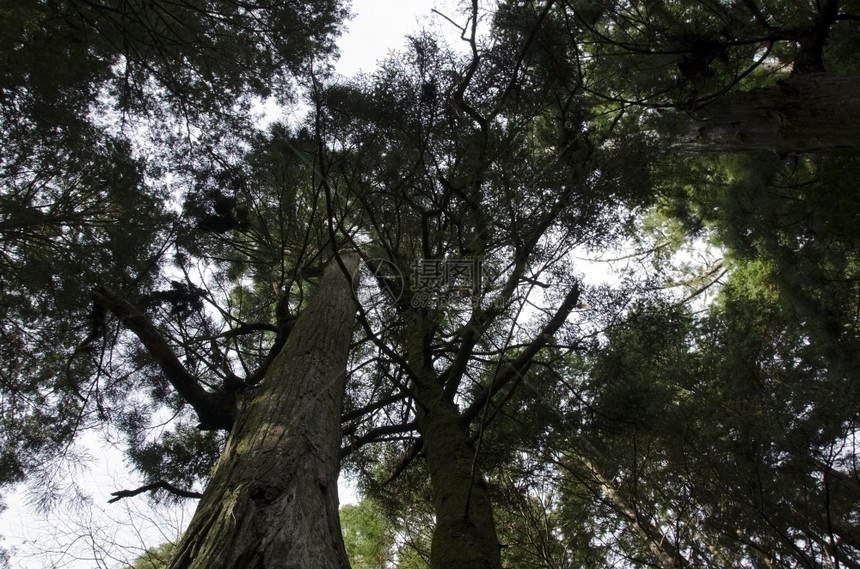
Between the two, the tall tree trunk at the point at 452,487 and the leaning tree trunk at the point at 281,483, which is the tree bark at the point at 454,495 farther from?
the leaning tree trunk at the point at 281,483

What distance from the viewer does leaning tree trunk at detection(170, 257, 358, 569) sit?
1440 millimetres

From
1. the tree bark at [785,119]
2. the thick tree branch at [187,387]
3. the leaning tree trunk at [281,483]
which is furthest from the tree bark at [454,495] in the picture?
the tree bark at [785,119]

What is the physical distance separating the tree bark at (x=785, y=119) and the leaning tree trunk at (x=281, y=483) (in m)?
4.01

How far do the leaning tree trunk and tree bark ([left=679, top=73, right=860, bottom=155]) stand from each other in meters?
4.01

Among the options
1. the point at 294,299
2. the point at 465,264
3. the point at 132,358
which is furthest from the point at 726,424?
the point at 132,358

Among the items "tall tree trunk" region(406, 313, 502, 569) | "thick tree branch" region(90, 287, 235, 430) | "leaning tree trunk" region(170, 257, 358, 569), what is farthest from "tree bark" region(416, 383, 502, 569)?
"thick tree branch" region(90, 287, 235, 430)

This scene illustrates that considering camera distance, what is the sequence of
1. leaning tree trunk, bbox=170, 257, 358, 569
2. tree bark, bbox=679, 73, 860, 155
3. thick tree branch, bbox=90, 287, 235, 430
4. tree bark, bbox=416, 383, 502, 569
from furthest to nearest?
tree bark, bbox=679, 73, 860, 155, thick tree branch, bbox=90, 287, 235, 430, tree bark, bbox=416, 383, 502, 569, leaning tree trunk, bbox=170, 257, 358, 569

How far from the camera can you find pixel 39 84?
445 centimetres

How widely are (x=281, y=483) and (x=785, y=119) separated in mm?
4973

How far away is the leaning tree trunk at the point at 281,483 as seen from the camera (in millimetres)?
1440

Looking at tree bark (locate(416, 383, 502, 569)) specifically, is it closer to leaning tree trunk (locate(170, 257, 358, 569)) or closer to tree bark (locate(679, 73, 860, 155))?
leaning tree trunk (locate(170, 257, 358, 569))

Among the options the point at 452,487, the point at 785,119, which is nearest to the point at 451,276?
the point at 452,487

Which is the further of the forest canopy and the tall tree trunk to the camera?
the forest canopy

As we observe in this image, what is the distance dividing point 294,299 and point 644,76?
5.43 metres
